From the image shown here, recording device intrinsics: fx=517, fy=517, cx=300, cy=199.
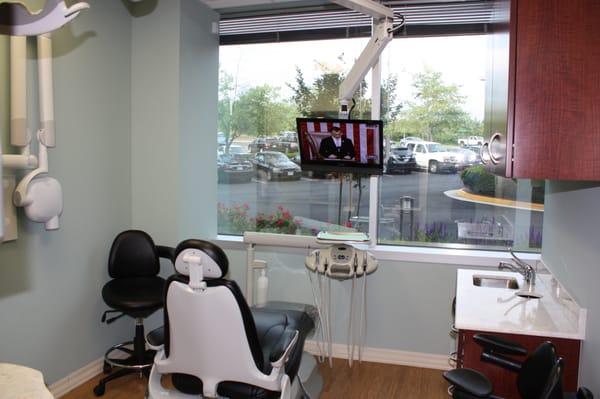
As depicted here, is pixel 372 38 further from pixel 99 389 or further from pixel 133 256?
pixel 99 389

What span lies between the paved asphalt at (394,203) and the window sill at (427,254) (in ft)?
0.44

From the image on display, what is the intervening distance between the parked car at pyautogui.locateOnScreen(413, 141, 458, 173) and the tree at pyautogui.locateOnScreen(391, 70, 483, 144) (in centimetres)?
6

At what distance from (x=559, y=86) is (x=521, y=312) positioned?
143cm

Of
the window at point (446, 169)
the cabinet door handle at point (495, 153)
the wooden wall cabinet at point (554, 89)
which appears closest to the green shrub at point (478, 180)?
the window at point (446, 169)

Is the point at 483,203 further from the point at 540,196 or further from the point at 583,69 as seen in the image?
Answer: the point at 583,69

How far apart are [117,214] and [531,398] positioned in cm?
296

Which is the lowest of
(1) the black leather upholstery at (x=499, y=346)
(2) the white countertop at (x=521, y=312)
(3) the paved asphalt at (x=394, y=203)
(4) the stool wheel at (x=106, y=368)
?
(4) the stool wheel at (x=106, y=368)

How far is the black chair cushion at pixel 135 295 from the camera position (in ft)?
10.4

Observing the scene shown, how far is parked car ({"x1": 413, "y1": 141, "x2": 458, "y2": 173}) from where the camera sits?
3.91m

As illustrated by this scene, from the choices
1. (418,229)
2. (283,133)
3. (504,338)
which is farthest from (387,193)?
(504,338)

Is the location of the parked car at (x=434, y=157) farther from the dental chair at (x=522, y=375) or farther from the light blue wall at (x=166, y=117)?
the dental chair at (x=522, y=375)

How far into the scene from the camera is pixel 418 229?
13.1 ft

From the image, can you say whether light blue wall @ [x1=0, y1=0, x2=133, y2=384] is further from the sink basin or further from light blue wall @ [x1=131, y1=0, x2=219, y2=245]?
the sink basin

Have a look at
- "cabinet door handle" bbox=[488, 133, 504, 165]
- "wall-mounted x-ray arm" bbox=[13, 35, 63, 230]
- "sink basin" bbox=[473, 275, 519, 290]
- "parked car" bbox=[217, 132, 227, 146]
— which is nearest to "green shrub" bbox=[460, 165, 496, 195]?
"sink basin" bbox=[473, 275, 519, 290]
